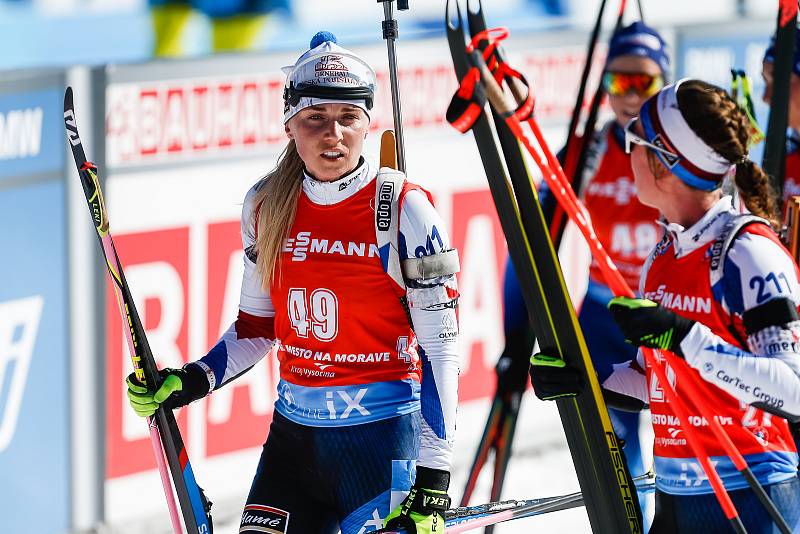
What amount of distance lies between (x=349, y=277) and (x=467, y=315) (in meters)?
3.34

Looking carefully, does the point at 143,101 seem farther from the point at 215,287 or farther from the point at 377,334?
the point at 377,334

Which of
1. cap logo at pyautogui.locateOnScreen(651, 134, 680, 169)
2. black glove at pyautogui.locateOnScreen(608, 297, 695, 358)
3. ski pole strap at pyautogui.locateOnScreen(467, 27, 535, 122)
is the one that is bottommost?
black glove at pyautogui.locateOnScreen(608, 297, 695, 358)

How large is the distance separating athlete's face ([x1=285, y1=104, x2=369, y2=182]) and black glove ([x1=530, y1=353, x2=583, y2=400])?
0.75m

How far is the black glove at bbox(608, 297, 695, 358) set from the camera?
2.72 metres

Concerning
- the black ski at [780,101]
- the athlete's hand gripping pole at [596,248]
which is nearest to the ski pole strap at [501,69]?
the athlete's hand gripping pole at [596,248]

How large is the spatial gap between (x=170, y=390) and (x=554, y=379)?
40.7 inches

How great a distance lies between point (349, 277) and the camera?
10.8 feet

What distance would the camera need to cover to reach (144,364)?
3.40m

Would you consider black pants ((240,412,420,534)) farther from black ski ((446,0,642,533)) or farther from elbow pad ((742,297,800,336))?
elbow pad ((742,297,800,336))

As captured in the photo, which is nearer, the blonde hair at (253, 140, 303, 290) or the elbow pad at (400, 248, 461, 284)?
the elbow pad at (400, 248, 461, 284)

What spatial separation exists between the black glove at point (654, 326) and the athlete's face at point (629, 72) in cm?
251

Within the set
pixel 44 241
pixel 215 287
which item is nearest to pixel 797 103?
pixel 215 287

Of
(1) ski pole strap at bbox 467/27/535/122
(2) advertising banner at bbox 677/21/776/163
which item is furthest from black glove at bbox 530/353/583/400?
(2) advertising banner at bbox 677/21/776/163

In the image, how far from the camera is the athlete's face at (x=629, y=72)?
5.15 meters
